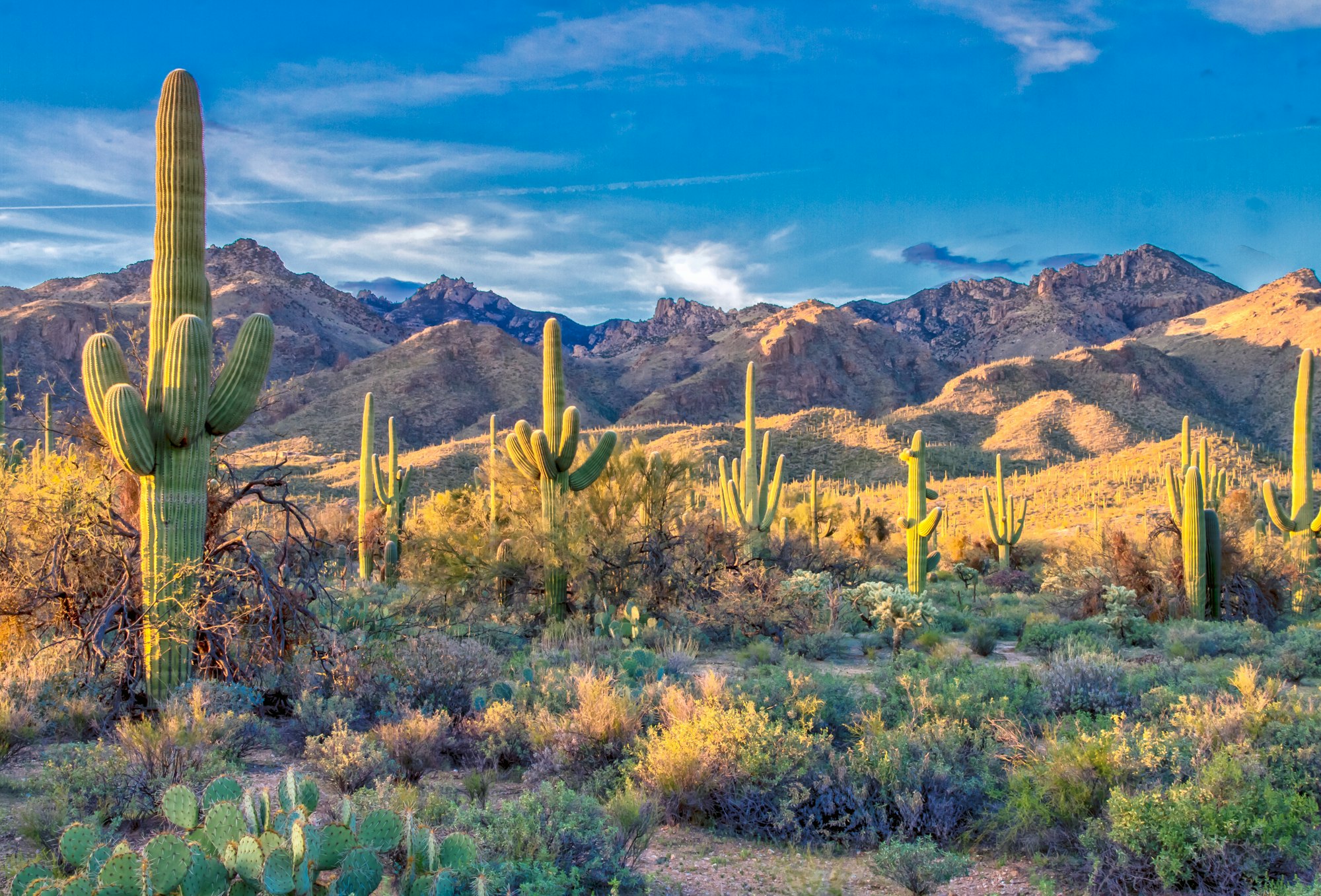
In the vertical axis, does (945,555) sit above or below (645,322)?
below

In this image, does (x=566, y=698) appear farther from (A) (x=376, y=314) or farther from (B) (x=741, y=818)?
(A) (x=376, y=314)

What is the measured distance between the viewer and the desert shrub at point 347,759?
247 inches

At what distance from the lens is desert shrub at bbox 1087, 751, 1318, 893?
4.71 m

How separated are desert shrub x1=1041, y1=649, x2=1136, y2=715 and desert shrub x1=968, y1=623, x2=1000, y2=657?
164 inches

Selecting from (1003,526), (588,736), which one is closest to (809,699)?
(588,736)

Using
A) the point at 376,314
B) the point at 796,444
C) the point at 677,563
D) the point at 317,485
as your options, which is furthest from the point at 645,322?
the point at 677,563

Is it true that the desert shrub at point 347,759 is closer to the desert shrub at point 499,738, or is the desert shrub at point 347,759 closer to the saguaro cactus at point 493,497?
the desert shrub at point 499,738

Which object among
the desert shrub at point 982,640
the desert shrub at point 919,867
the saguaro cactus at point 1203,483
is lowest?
the desert shrub at point 982,640

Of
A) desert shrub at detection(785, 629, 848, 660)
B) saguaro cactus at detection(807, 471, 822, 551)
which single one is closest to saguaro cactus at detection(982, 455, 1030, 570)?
saguaro cactus at detection(807, 471, 822, 551)

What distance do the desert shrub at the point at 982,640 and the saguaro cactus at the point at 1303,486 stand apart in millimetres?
8215

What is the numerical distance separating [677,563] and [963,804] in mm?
9702

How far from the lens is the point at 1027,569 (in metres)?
Result: 25.3

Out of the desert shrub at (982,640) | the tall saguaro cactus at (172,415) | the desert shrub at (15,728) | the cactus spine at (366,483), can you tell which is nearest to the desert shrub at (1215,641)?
the desert shrub at (982,640)

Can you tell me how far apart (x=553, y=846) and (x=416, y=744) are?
2326mm
